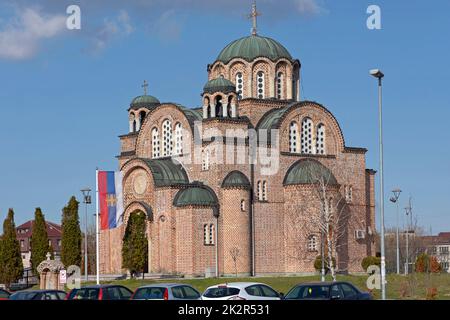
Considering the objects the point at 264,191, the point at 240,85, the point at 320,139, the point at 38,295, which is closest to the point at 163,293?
the point at 38,295

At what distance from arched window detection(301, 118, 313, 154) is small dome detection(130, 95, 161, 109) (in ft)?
38.8

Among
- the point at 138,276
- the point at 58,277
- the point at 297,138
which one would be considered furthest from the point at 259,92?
the point at 58,277

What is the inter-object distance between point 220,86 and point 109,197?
48.8 feet

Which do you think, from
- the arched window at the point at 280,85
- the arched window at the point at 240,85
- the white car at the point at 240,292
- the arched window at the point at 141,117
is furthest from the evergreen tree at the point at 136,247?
the white car at the point at 240,292

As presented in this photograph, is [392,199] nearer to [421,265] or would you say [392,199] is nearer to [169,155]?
[421,265]

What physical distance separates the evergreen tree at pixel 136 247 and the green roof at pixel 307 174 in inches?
382

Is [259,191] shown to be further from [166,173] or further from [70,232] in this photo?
[70,232]

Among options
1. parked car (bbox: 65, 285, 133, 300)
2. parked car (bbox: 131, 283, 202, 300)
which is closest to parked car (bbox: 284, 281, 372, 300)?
parked car (bbox: 131, 283, 202, 300)

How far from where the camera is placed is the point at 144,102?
73500mm

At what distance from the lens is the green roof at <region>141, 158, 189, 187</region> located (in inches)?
2557

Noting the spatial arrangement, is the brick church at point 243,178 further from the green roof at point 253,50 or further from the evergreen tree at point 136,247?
the evergreen tree at point 136,247

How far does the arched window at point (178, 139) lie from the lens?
6744 centimetres

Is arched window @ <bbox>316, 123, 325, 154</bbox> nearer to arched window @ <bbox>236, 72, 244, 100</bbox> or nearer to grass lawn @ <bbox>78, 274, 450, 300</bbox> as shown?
arched window @ <bbox>236, 72, 244, 100</bbox>
